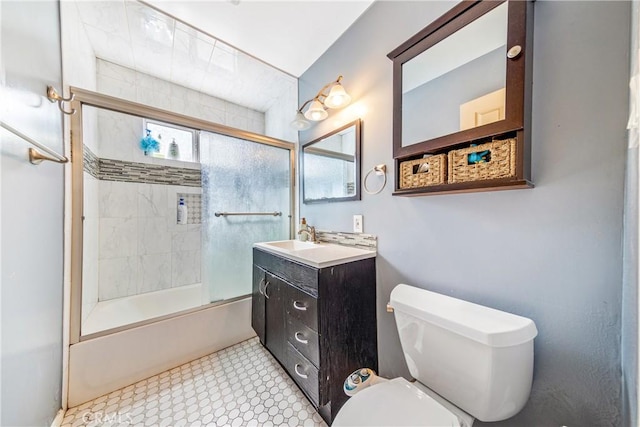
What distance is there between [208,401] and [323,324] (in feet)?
2.92

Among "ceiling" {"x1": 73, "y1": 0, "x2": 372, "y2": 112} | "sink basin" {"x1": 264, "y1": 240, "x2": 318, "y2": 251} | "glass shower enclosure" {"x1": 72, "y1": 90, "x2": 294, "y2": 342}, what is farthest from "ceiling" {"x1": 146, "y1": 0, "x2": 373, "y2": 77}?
"sink basin" {"x1": 264, "y1": 240, "x2": 318, "y2": 251}

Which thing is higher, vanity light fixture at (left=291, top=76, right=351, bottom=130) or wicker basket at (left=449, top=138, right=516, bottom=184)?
vanity light fixture at (left=291, top=76, right=351, bottom=130)

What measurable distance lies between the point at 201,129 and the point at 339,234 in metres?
1.37

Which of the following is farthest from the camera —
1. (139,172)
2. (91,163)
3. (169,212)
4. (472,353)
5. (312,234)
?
(169,212)

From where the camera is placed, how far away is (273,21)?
4.91ft

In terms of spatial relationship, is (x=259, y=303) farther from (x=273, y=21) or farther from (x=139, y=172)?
(x=273, y=21)

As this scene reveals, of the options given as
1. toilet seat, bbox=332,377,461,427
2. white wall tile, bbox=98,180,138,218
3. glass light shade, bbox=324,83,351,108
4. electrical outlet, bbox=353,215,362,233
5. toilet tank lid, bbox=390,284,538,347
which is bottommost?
toilet seat, bbox=332,377,461,427

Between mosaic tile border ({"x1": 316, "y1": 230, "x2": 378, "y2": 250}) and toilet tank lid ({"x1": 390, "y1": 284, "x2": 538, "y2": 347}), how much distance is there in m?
0.41

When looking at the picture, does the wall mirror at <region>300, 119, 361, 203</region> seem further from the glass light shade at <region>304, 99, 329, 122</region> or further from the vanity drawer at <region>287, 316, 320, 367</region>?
the vanity drawer at <region>287, 316, 320, 367</region>

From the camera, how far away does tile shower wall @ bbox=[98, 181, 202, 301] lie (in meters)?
1.95

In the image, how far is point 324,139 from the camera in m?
1.78

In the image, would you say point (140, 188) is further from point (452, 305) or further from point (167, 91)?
point (452, 305)

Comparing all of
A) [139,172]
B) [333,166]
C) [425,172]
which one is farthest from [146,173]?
[425,172]

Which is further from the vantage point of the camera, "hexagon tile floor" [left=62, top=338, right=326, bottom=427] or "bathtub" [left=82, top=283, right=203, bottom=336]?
"bathtub" [left=82, top=283, right=203, bottom=336]
